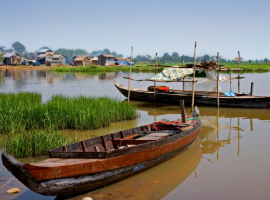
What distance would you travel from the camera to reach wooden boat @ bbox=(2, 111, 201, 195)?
408cm

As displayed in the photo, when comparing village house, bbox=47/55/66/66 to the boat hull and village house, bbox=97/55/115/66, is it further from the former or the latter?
the boat hull

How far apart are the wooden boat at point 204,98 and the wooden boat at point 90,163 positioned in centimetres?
771

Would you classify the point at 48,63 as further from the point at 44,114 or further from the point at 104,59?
the point at 44,114

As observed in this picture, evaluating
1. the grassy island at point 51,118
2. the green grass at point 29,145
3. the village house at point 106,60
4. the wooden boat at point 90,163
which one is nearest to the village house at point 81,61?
the village house at point 106,60

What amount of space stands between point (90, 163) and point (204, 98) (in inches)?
415

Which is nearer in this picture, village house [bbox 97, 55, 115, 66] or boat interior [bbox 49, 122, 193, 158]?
boat interior [bbox 49, 122, 193, 158]

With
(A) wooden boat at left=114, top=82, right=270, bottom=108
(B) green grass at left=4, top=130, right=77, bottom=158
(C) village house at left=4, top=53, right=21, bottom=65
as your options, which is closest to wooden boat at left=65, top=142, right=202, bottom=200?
(B) green grass at left=4, top=130, right=77, bottom=158

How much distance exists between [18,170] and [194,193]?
10.2ft

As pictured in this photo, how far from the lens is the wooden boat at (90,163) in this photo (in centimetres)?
408

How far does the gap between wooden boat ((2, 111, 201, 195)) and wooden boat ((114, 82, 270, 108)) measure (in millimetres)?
7706

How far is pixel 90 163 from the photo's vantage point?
4.52 metres

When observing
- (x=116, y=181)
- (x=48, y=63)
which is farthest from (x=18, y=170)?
(x=48, y=63)

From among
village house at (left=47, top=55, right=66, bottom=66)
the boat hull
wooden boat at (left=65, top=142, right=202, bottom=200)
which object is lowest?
wooden boat at (left=65, top=142, right=202, bottom=200)

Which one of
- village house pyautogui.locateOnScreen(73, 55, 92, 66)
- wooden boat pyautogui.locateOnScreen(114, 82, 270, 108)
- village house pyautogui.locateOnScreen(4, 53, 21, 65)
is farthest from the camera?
village house pyautogui.locateOnScreen(73, 55, 92, 66)
